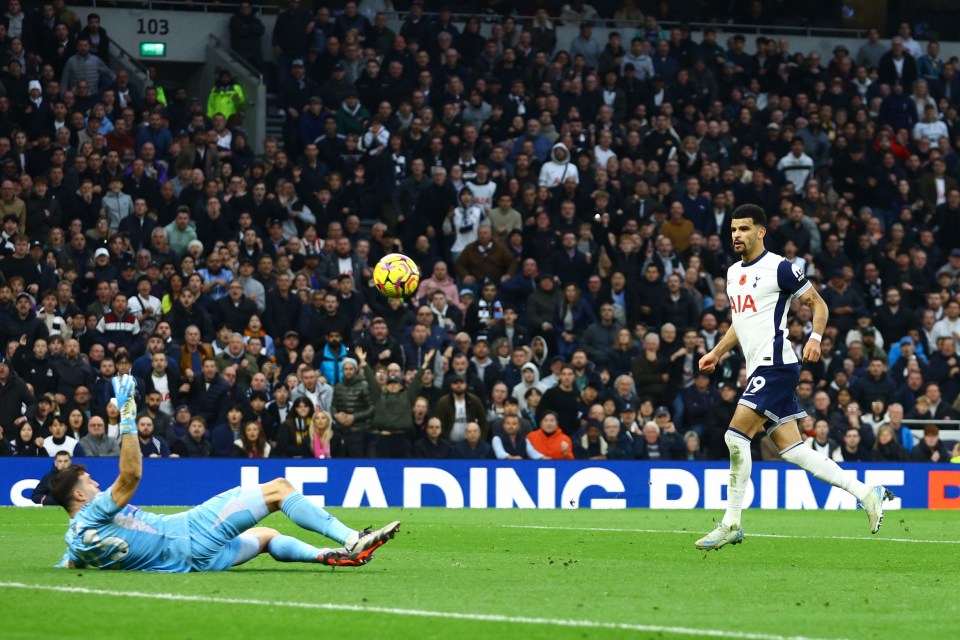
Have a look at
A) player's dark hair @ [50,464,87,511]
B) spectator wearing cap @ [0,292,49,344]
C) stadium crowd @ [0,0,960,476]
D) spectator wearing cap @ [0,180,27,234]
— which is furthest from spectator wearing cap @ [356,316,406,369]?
player's dark hair @ [50,464,87,511]

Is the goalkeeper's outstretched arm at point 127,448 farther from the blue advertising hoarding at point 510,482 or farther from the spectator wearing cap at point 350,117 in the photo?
the spectator wearing cap at point 350,117

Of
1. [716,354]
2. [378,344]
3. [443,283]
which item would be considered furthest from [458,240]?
[716,354]

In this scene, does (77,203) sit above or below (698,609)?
above

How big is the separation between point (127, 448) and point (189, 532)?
0.84 m

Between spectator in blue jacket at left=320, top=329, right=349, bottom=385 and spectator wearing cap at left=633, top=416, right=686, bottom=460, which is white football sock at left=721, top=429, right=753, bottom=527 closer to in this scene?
spectator wearing cap at left=633, top=416, right=686, bottom=460

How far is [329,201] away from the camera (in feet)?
82.2

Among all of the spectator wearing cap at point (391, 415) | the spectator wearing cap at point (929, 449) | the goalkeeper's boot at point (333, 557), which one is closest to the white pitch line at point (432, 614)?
the goalkeeper's boot at point (333, 557)

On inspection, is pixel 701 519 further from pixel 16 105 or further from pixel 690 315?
pixel 16 105

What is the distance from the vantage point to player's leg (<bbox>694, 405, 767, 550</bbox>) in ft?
39.8

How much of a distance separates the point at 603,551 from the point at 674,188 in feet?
48.8

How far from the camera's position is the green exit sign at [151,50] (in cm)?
2884

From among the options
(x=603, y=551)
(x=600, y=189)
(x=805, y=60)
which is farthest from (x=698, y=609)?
(x=805, y=60)

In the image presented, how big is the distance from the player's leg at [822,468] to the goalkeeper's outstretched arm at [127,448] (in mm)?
5170

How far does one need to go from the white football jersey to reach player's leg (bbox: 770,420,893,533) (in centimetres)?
53
